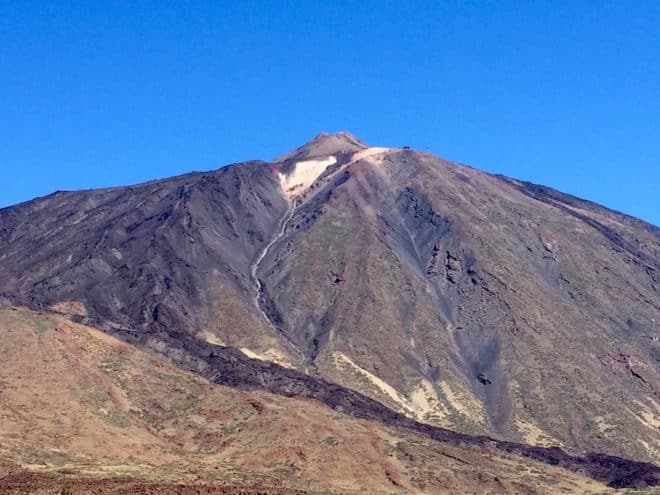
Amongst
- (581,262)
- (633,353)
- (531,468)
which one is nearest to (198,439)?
(531,468)

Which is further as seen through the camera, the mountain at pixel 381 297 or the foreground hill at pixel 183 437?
the mountain at pixel 381 297

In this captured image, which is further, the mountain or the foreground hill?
the mountain

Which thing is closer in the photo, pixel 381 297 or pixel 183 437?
pixel 183 437

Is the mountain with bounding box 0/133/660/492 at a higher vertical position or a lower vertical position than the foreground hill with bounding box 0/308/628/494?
higher

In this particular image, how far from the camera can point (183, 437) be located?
9056 centimetres

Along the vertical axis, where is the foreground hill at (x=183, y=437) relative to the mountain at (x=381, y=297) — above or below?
below

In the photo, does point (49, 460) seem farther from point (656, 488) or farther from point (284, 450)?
point (656, 488)

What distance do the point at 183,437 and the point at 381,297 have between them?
6924 cm

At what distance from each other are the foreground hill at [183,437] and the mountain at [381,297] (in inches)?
676

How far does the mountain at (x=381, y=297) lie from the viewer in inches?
5187

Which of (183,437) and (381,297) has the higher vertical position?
(381,297)

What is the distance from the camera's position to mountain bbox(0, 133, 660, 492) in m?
132

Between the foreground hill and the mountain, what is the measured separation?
17.2m

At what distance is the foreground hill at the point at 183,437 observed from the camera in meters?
75.4
